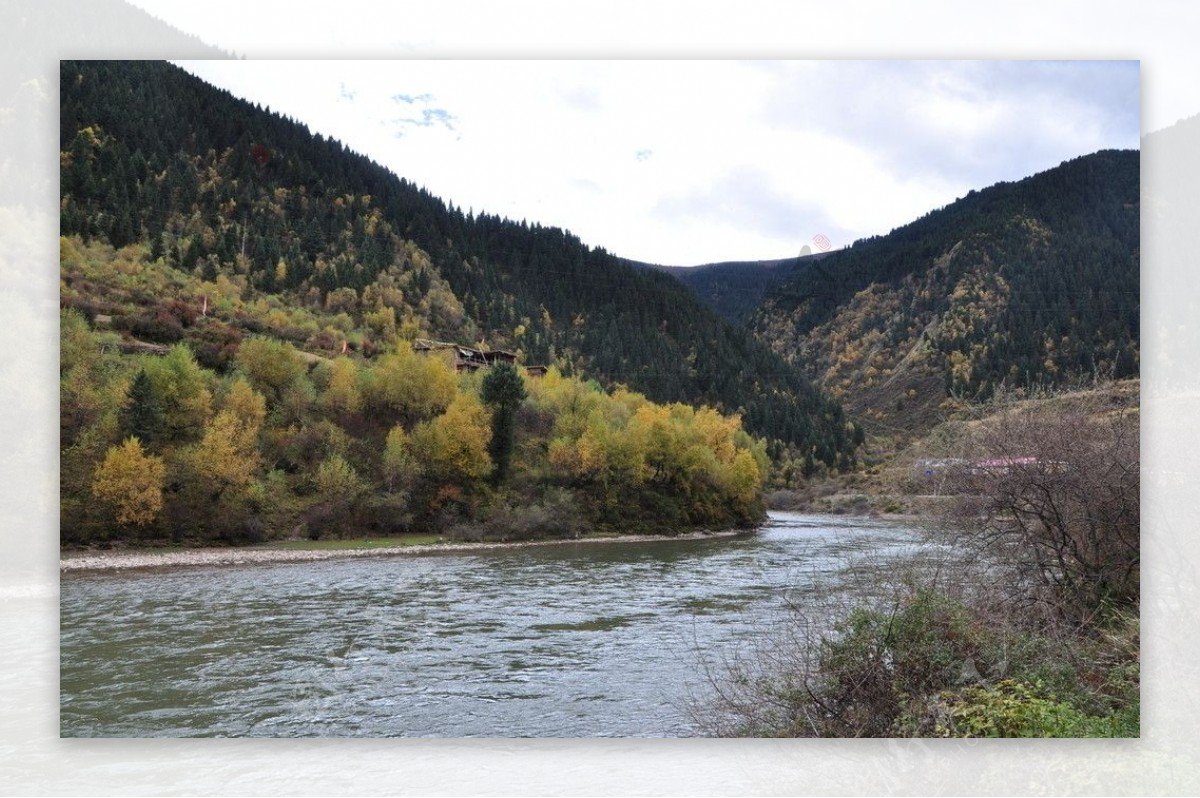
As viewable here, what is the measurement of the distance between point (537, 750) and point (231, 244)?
430 inches

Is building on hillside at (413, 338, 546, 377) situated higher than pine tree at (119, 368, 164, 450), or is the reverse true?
building on hillside at (413, 338, 546, 377)

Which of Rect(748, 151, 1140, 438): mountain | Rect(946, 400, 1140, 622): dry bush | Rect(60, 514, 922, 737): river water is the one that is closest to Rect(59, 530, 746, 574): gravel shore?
Rect(60, 514, 922, 737): river water

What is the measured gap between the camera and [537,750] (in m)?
5.38

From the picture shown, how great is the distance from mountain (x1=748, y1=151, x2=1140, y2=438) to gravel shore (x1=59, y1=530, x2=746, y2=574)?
752cm

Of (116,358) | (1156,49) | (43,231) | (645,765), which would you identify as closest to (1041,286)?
(1156,49)

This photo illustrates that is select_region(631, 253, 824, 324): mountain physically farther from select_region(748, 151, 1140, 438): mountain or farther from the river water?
the river water

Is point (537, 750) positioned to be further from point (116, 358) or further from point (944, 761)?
point (116, 358)

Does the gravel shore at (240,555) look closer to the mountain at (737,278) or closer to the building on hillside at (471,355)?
the building on hillside at (471,355)

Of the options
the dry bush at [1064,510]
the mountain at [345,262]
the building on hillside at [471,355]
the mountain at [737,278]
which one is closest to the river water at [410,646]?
the dry bush at [1064,510]

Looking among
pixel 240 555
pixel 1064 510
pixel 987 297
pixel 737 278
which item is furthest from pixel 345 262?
pixel 1064 510

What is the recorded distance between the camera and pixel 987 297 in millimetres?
8953

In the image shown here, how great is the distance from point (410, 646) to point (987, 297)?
6.60m

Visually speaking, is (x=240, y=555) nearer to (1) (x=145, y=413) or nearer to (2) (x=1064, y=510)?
(1) (x=145, y=413)

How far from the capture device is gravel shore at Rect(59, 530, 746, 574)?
8664 mm
